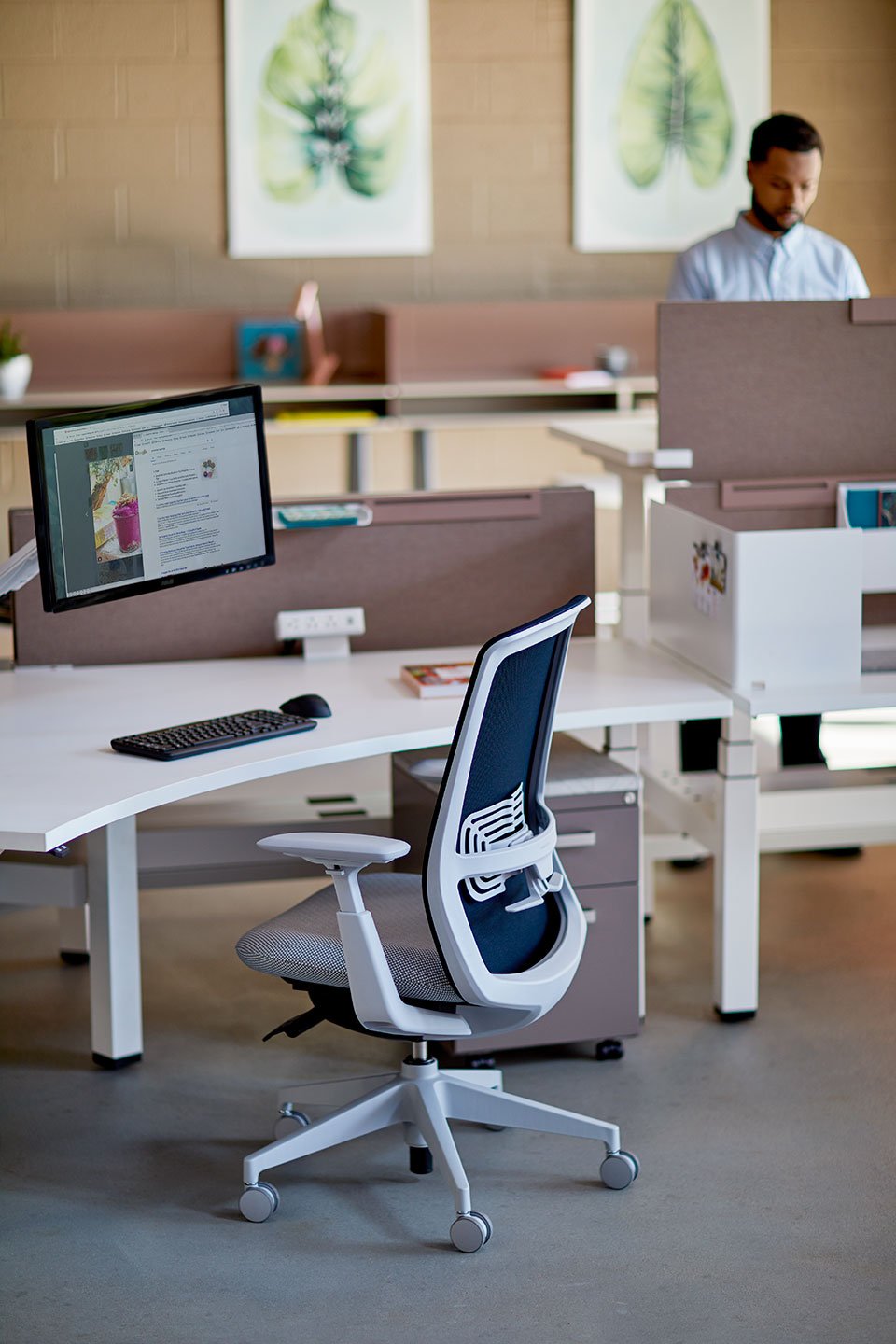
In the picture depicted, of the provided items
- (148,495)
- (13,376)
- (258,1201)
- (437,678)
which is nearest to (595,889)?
(437,678)

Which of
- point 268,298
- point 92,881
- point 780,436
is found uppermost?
point 268,298

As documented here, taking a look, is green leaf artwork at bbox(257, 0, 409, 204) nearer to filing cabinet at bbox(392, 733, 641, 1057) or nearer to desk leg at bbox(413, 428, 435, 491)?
desk leg at bbox(413, 428, 435, 491)

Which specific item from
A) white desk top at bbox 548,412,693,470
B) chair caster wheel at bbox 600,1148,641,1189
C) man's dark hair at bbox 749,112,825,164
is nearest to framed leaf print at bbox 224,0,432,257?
white desk top at bbox 548,412,693,470

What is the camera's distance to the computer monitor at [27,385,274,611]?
8.26ft

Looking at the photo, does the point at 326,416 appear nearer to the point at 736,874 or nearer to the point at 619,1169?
the point at 736,874

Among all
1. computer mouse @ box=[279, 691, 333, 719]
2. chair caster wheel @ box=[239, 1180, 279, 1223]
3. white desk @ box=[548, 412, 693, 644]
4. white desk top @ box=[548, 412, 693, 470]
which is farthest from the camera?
white desk @ box=[548, 412, 693, 644]

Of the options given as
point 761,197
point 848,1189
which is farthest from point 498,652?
point 761,197

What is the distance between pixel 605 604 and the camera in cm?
635

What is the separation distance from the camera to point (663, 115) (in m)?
6.57

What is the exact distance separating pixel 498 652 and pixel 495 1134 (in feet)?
3.07

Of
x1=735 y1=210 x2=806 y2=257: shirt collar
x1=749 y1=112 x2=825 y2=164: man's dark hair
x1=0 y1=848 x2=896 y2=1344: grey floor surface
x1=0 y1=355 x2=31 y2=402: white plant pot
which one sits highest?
x1=749 y1=112 x2=825 y2=164: man's dark hair

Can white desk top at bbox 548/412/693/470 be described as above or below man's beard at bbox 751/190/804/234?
below

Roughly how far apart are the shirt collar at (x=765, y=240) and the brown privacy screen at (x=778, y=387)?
649 mm

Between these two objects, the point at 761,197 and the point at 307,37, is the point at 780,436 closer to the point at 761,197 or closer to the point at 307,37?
the point at 761,197
